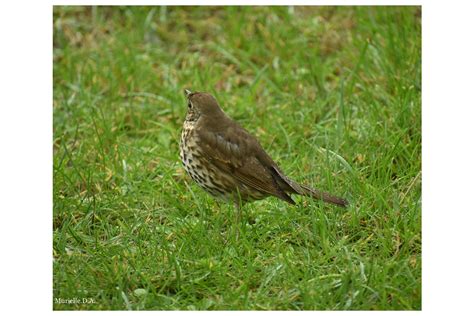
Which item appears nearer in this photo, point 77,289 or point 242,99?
point 77,289

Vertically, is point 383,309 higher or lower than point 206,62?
lower

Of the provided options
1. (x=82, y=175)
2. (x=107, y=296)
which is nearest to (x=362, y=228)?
(x=107, y=296)

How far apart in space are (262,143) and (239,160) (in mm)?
1184

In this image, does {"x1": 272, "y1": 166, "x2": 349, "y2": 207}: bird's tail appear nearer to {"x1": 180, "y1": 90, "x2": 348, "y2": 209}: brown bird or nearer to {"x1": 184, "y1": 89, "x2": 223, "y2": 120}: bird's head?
{"x1": 180, "y1": 90, "x2": 348, "y2": 209}: brown bird

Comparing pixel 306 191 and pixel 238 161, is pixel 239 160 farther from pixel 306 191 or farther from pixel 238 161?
pixel 306 191

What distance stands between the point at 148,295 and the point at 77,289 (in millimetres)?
413

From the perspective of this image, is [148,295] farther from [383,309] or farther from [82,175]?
[82,175]

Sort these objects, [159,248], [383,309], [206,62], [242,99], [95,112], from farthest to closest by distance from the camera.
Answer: [206,62] < [242,99] < [95,112] < [159,248] < [383,309]

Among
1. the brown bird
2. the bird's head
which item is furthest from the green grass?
the bird's head

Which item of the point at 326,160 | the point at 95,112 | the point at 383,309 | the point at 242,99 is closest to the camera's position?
the point at 383,309

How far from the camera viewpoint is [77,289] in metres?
4.27

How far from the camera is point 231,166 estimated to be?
16.2 feet

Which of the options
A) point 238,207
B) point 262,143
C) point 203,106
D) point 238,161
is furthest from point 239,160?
point 262,143

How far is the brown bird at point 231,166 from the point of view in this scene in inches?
193
